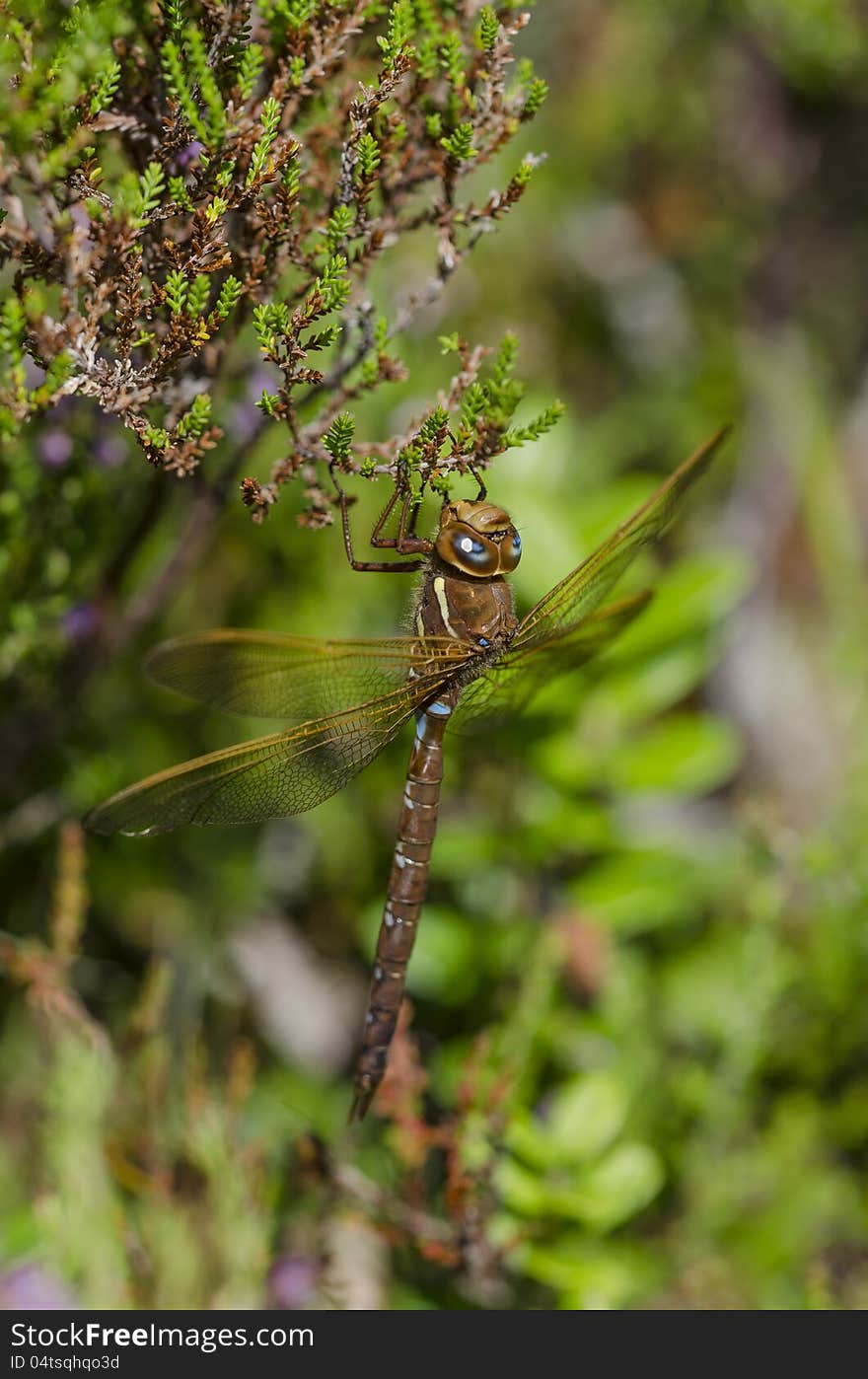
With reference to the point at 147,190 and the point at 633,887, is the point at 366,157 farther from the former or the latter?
the point at 633,887

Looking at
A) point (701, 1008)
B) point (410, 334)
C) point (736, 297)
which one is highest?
point (736, 297)

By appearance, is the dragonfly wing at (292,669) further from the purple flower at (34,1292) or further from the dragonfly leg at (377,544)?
the purple flower at (34,1292)

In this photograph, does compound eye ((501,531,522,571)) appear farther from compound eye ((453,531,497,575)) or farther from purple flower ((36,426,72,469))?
purple flower ((36,426,72,469))

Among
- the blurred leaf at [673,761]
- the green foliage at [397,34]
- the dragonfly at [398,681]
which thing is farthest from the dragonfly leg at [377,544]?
the blurred leaf at [673,761]

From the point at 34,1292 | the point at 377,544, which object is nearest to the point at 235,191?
the point at 377,544

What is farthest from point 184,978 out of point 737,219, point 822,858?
Answer: point 737,219

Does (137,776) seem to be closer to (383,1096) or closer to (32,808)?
(32,808)
